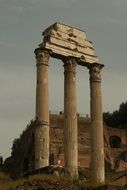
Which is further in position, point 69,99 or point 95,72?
point 95,72

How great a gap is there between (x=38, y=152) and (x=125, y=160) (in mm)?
17288

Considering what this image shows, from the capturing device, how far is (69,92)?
2316 centimetres

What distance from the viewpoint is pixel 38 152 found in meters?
21.3

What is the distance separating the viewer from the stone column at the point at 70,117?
72.6 feet

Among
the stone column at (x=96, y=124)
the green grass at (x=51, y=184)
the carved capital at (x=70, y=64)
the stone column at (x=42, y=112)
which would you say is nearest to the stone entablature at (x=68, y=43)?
the carved capital at (x=70, y=64)

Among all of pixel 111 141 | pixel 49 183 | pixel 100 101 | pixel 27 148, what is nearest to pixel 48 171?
pixel 49 183

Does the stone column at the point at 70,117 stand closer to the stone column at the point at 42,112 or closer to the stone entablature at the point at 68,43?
the stone entablature at the point at 68,43

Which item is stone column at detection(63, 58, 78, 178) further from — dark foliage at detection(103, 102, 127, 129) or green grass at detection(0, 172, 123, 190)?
dark foliage at detection(103, 102, 127, 129)

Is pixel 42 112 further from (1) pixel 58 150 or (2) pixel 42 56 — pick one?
(1) pixel 58 150

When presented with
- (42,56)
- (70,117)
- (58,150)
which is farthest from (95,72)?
(58,150)

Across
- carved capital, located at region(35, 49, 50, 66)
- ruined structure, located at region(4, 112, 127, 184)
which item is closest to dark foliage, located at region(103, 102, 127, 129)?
ruined structure, located at region(4, 112, 127, 184)

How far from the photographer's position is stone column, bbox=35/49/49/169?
21.2m

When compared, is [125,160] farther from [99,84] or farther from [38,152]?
[38,152]

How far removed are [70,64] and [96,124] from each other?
286 cm
